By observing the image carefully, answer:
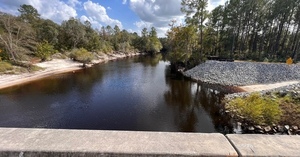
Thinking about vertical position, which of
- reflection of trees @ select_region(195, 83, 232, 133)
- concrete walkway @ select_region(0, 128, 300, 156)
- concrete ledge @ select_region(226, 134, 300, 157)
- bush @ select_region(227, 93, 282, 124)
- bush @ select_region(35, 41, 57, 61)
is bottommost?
reflection of trees @ select_region(195, 83, 232, 133)

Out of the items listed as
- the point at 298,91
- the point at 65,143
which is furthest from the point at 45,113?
the point at 298,91

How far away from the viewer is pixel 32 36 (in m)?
28.9

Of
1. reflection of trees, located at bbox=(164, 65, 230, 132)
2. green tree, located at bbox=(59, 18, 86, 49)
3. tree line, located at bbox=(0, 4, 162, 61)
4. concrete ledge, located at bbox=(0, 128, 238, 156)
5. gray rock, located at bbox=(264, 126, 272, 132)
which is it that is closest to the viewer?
concrete ledge, located at bbox=(0, 128, 238, 156)

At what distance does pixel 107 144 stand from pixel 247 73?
2073 cm

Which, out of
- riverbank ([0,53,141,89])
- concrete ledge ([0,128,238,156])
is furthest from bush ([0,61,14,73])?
concrete ledge ([0,128,238,156])

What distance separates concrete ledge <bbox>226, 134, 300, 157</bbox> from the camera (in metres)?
1.59

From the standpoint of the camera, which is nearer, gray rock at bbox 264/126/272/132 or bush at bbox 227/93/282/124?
gray rock at bbox 264/126/272/132

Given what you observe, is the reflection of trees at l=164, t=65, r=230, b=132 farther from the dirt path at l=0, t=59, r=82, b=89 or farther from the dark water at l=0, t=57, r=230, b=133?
the dirt path at l=0, t=59, r=82, b=89

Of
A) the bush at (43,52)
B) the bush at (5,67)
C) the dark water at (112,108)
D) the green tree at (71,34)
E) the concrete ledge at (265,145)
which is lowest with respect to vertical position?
the dark water at (112,108)

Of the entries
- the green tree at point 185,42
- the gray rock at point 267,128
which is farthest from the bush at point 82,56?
the gray rock at point 267,128

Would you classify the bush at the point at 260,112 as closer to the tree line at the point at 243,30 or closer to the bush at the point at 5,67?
the tree line at the point at 243,30

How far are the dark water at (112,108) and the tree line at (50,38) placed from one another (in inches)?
463

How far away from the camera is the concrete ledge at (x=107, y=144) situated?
153 centimetres

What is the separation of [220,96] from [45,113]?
45.4 ft
